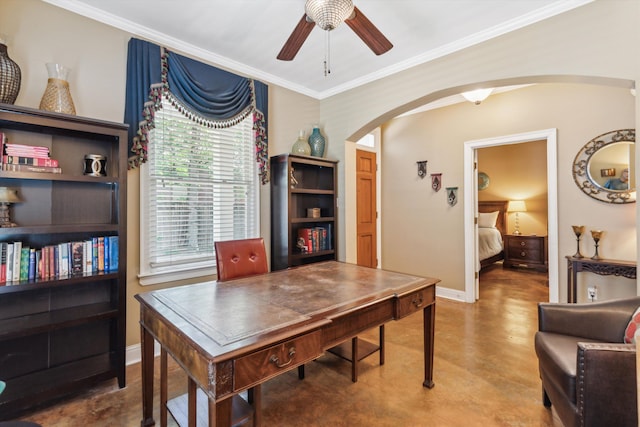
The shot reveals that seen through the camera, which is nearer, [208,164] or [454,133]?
[208,164]

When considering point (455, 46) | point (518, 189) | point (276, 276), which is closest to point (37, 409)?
point (276, 276)

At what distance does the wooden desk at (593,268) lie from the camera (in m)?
2.92

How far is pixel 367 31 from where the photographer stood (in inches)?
73.9

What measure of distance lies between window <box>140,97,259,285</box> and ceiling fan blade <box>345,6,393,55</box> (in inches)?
68.4

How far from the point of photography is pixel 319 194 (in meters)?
3.89

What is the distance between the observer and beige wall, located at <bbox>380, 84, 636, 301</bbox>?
3.23m

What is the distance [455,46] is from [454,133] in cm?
174

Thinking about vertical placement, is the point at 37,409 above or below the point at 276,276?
below

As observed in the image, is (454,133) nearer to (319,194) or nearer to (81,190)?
(319,194)

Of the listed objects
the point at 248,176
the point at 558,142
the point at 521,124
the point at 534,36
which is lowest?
the point at 248,176

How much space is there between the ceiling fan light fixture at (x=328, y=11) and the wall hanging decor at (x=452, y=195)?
318 cm

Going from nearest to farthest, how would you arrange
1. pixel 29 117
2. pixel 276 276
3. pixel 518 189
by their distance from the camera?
pixel 29 117 → pixel 276 276 → pixel 518 189

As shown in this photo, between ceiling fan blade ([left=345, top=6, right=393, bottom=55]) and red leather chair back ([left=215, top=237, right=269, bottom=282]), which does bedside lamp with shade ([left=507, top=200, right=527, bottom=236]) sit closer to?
ceiling fan blade ([left=345, top=6, right=393, bottom=55])

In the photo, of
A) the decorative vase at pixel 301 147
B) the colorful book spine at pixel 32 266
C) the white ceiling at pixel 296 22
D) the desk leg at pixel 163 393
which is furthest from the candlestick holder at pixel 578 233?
the colorful book spine at pixel 32 266
